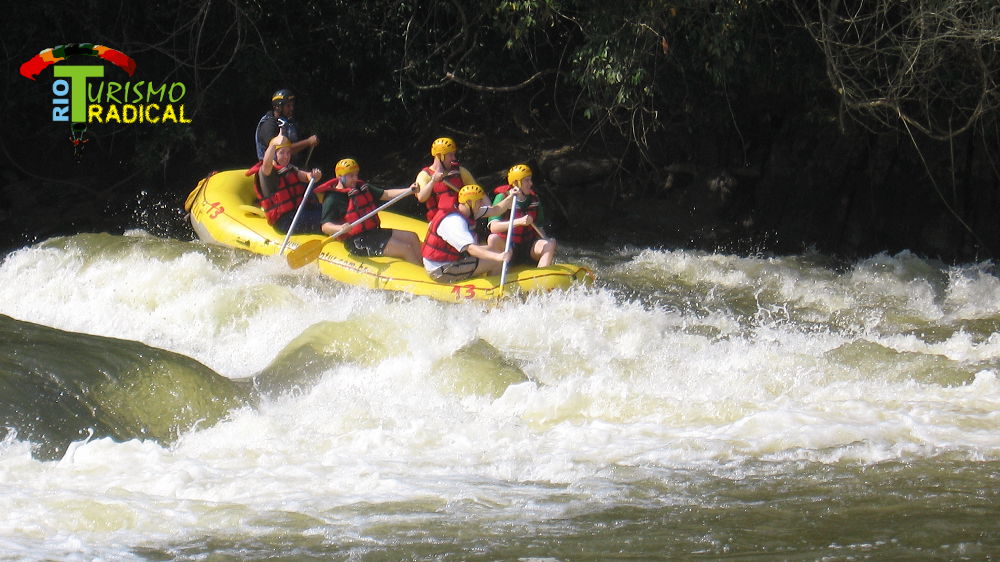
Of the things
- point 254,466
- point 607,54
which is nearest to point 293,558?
point 254,466

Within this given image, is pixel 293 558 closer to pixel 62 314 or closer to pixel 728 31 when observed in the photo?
pixel 62 314

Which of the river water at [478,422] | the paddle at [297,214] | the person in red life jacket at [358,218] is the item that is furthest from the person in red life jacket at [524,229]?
the paddle at [297,214]

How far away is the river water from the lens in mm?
3102

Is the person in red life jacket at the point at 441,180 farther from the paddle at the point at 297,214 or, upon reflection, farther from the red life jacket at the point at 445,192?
the paddle at the point at 297,214

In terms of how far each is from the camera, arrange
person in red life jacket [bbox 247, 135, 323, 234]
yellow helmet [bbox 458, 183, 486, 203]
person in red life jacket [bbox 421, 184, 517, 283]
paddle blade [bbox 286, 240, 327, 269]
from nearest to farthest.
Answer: person in red life jacket [bbox 421, 184, 517, 283] → yellow helmet [bbox 458, 183, 486, 203] → paddle blade [bbox 286, 240, 327, 269] → person in red life jacket [bbox 247, 135, 323, 234]

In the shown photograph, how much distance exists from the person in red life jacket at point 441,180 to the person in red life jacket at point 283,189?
89 centimetres

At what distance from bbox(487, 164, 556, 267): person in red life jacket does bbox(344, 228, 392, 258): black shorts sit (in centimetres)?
84

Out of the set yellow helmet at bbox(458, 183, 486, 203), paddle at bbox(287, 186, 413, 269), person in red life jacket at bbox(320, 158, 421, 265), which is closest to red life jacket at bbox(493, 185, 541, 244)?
yellow helmet at bbox(458, 183, 486, 203)

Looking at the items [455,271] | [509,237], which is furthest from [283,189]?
[509,237]

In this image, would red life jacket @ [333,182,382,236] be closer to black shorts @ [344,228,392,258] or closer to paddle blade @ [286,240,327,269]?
black shorts @ [344,228,392,258]

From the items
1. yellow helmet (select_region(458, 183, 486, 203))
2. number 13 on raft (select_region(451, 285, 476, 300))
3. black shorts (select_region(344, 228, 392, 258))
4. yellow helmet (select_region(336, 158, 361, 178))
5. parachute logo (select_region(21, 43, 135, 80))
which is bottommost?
number 13 on raft (select_region(451, 285, 476, 300))

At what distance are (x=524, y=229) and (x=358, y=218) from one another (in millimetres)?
1288

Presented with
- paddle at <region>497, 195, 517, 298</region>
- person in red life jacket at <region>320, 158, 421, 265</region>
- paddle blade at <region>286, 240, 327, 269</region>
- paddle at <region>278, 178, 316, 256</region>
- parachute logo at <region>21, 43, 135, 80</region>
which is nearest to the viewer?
paddle at <region>497, 195, 517, 298</region>

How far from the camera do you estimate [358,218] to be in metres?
7.08
